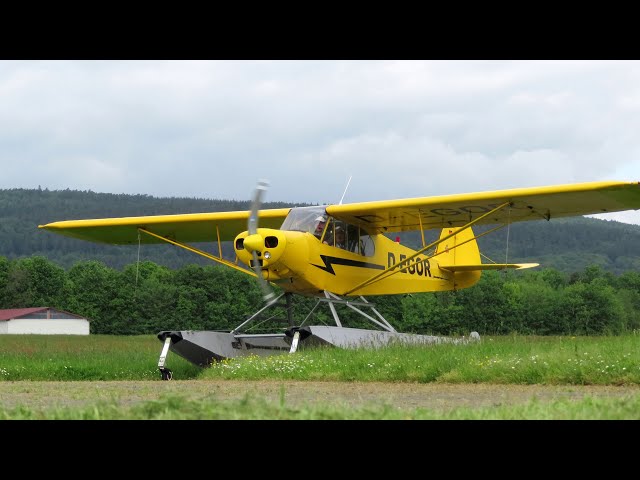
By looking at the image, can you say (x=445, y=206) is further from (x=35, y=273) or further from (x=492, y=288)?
(x=35, y=273)

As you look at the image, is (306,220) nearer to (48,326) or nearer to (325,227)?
(325,227)

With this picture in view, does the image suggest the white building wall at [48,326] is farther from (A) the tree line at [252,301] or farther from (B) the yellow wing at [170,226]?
(B) the yellow wing at [170,226]

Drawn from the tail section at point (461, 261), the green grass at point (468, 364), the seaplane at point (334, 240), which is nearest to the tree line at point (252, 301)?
the tail section at point (461, 261)

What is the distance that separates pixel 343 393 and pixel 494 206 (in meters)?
9.07

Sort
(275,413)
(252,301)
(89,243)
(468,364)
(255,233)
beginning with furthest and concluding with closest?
(89,243), (252,301), (255,233), (468,364), (275,413)

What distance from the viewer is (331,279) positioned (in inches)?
741

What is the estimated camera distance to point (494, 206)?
1834 cm

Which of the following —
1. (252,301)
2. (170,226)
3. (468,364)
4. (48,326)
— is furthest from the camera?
(48,326)

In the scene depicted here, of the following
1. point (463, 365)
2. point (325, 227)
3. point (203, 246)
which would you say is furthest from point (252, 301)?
point (203, 246)

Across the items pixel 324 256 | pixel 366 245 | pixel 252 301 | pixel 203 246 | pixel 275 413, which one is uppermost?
pixel 203 246

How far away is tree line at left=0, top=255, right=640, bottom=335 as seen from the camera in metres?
62.6

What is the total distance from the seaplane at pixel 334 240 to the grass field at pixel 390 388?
196cm

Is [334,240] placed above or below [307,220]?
below
